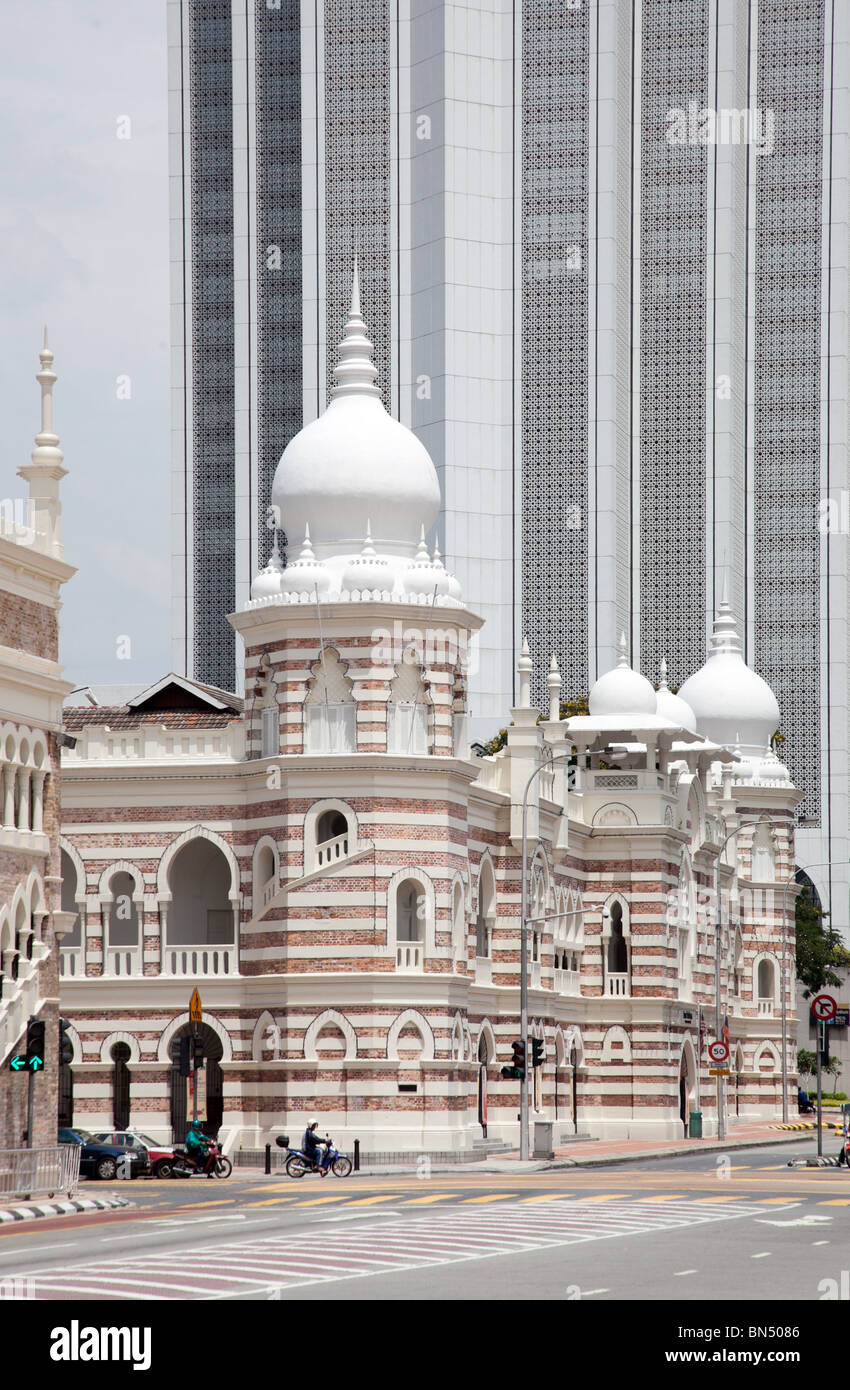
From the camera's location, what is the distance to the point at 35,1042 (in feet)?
117

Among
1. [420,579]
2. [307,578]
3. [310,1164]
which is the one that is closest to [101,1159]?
[310,1164]

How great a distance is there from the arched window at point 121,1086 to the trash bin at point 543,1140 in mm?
9368

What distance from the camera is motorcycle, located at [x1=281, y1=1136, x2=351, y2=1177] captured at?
1736 inches

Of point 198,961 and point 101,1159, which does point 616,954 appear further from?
point 101,1159

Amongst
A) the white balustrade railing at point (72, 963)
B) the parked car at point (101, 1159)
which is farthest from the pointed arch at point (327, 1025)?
the parked car at point (101, 1159)

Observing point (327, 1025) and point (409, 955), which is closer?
point (327, 1025)

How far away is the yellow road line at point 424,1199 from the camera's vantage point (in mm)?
34375

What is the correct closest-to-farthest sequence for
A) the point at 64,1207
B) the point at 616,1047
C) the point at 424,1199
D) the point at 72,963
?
the point at 64,1207 < the point at 424,1199 < the point at 72,963 < the point at 616,1047

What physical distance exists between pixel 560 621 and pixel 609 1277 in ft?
253

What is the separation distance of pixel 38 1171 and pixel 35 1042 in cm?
203

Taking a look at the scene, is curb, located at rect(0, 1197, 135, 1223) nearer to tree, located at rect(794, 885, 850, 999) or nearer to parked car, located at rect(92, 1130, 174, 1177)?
parked car, located at rect(92, 1130, 174, 1177)

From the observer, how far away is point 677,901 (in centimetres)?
6725

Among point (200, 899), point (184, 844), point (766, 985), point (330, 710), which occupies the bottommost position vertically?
point (766, 985)

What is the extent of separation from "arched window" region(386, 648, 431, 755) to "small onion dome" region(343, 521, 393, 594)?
65.7 inches
